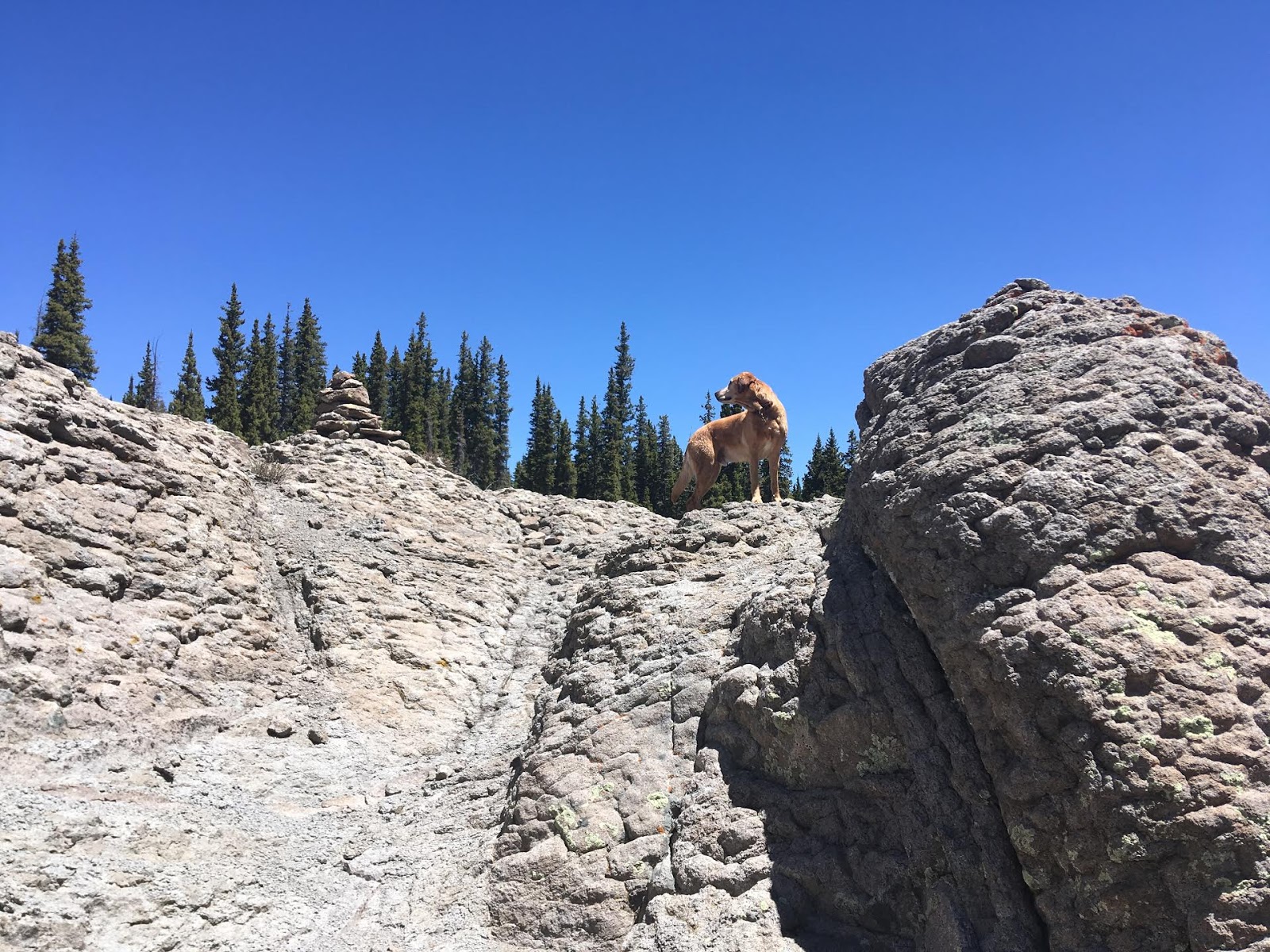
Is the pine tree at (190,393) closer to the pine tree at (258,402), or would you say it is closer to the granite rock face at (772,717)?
the pine tree at (258,402)

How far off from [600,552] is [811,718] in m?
10.7

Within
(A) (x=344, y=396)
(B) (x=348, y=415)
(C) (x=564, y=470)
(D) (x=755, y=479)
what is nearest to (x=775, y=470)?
(D) (x=755, y=479)

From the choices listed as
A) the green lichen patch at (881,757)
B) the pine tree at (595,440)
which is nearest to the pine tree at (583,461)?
the pine tree at (595,440)

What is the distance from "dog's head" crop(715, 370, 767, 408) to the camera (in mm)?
14516

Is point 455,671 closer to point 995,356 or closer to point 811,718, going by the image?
point 811,718

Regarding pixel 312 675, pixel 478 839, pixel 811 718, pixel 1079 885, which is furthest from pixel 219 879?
pixel 1079 885

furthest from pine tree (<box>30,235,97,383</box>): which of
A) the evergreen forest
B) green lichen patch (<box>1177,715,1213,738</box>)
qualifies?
green lichen patch (<box>1177,715,1213,738</box>)

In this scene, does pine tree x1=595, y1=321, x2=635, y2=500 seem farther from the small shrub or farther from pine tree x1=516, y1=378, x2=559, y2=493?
the small shrub

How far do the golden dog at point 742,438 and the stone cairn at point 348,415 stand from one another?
912cm

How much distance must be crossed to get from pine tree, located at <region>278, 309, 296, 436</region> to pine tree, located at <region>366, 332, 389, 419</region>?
7.69 m

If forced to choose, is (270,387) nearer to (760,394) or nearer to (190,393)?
(190,393)

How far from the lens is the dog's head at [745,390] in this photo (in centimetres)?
1452

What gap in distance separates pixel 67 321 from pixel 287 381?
109 feet

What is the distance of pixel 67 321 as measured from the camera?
168ft
